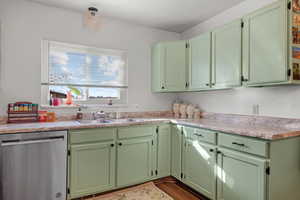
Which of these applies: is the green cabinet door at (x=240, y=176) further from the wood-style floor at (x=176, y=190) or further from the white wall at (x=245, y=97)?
the white wall at (x=245, y=97)

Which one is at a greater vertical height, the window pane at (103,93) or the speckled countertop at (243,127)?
the window pane at (103,93)

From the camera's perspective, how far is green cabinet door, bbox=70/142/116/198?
6.91 feet

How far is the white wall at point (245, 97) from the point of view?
1.99 metres

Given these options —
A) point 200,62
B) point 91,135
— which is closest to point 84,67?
point 91,135

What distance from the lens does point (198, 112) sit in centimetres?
304

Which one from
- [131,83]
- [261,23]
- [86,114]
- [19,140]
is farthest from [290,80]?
[19,140]

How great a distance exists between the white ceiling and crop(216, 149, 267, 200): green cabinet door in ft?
6.54

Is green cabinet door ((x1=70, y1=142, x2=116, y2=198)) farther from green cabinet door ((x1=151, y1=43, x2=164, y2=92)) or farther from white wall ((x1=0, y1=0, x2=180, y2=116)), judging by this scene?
green cabinet door ((x1=151, y1=43, x2=164, y2=92))

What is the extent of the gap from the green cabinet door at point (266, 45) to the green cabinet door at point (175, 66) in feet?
3.43

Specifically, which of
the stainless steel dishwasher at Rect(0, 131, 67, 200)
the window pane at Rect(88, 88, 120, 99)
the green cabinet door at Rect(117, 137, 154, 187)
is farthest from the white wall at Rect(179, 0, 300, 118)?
the stainless steel dishwasher at Rect(0, 131, 67, 200)

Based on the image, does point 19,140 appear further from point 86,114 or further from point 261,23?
point 261,23

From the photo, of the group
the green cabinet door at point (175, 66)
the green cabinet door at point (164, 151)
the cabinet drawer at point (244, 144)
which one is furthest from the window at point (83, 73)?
the cabinet drawer at point (244, 144)

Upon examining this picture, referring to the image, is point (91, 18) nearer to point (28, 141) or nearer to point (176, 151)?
point (28, 141)

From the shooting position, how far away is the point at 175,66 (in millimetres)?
3021
